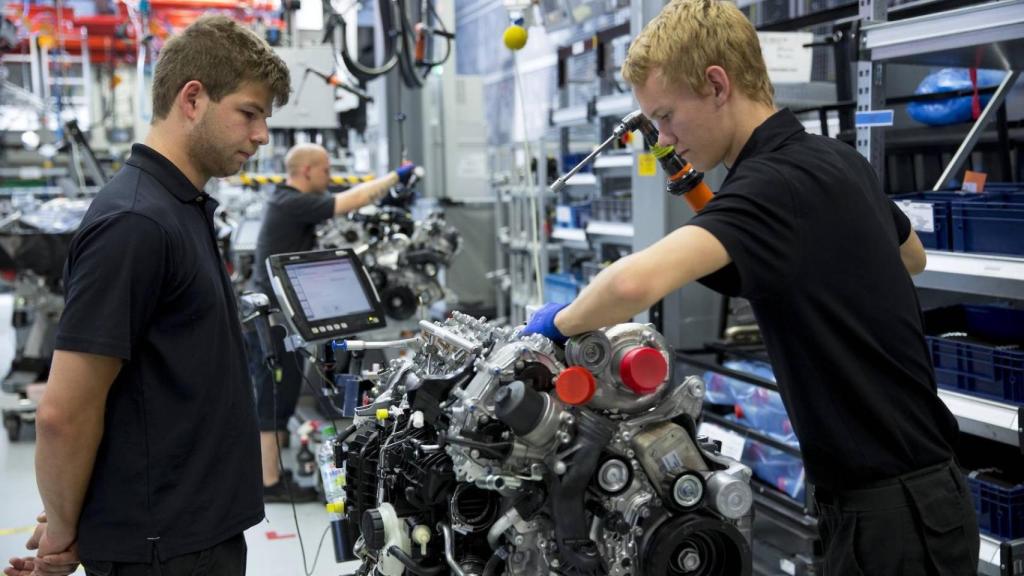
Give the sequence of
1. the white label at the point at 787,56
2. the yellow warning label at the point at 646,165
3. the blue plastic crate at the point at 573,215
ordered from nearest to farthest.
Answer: the white label at the point at 787,56
the yellow warning label at the point at 646,165
the blue plastic crate at the point at 573,215

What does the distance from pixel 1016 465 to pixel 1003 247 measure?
826 mm

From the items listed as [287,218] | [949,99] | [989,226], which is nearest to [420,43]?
[287,218]

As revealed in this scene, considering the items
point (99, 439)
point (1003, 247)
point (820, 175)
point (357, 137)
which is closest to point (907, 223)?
point (820, 175)

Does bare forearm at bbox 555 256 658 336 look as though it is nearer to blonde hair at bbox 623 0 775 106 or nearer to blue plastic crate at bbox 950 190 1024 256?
blonde hair at bbox 623 0 775 106

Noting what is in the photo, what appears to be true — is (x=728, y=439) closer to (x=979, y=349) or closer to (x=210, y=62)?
(x=979, y=349)

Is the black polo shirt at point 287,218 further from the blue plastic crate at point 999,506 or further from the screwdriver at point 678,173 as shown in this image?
the blue plastic crate at point 999,506

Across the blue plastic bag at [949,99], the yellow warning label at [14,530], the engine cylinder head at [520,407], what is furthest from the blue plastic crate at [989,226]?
the yellow warning label at [14,530]

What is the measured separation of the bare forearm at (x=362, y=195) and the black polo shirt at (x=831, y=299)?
149 inches

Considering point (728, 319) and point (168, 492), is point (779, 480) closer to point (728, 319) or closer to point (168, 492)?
point (728, 319)

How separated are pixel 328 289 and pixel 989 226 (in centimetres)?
223

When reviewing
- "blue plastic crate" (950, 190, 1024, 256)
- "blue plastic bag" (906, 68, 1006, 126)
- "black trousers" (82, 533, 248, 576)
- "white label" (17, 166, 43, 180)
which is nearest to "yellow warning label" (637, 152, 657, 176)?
"blue plastic bag" (906, 68, 1006, 126)

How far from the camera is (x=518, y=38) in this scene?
432cm

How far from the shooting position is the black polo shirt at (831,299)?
1.48m

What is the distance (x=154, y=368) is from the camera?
5.72ft
